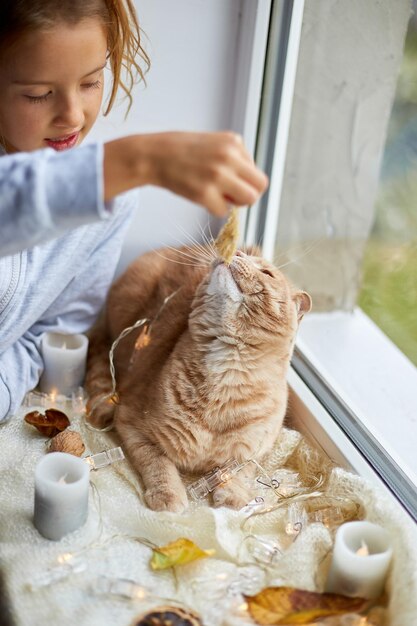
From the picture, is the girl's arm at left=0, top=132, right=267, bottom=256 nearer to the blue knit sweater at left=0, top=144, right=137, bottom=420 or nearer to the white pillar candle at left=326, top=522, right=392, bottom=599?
the blue knit sweater at left=0, top=144, right=137, bottom=420

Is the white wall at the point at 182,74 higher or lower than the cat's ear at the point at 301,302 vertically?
higher

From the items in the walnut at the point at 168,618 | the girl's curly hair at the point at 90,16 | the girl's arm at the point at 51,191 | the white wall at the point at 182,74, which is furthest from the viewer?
the white wall at the point at 182,74

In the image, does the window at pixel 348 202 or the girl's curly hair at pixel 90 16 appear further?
the window at pixel 348 202

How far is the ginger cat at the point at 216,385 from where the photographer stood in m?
1.16

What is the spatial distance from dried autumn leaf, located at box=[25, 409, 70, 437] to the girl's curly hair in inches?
22.2

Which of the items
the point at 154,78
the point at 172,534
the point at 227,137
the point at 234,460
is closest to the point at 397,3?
the point at 154,78

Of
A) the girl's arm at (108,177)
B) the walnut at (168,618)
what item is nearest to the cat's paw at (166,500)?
the walnut at (168,618)

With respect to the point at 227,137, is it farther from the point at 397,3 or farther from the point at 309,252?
the point at 309,252

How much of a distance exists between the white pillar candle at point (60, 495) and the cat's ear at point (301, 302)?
1.41 feet

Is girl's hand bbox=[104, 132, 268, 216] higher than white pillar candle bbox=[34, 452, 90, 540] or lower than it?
higher

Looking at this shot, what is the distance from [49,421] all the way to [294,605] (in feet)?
1.84

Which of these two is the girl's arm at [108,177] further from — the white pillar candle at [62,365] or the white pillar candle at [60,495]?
the white pillar candle at [62,365]

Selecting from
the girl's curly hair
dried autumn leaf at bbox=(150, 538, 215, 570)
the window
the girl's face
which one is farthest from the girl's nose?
dried autumn leaf at bbox=(150, 538, 215, 570)

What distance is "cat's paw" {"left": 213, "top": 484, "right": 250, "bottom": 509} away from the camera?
3.88 feet
